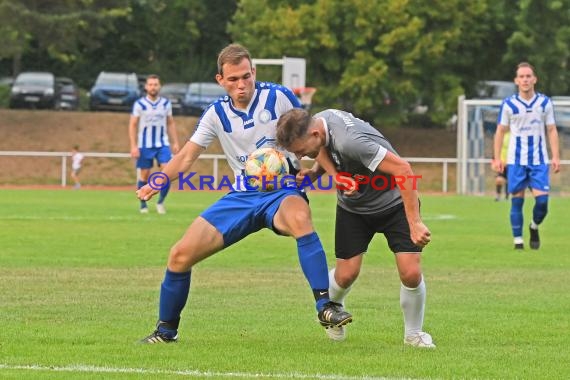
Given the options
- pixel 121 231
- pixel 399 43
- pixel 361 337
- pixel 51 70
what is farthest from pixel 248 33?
pixel 361 337

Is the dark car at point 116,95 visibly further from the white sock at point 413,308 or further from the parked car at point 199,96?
the white sock at point 413,308

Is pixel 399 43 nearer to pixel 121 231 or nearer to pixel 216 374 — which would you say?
pixel 121 231

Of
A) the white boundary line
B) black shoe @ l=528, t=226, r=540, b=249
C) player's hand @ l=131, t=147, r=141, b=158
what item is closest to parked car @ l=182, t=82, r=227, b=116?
player's hand @ l=131, t=147, r=141, b=158

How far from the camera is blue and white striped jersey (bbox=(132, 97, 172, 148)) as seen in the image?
2262 cm

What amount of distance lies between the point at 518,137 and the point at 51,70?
1800 inches

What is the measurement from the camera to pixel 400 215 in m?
8.30

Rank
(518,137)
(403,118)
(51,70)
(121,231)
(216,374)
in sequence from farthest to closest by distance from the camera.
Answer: (51,70) → (403,118) → (121,231) → (518,137) → (216,374)

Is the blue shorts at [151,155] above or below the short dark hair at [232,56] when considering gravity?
below

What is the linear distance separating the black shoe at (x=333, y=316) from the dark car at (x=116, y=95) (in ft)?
139

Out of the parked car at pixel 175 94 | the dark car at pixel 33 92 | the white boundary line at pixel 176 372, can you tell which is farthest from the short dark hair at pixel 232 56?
the dark car at pixel 33 92

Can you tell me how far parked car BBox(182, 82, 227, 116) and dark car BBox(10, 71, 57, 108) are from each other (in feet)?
16.7

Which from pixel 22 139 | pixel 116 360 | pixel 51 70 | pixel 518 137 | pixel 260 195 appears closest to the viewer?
pixel 116 360

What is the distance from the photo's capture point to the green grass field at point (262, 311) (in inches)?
290

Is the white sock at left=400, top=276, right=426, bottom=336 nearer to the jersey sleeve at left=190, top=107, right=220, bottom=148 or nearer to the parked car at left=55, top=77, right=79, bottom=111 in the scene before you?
the jersey sleeve at left=190, top=107, right=220, bottom=148
